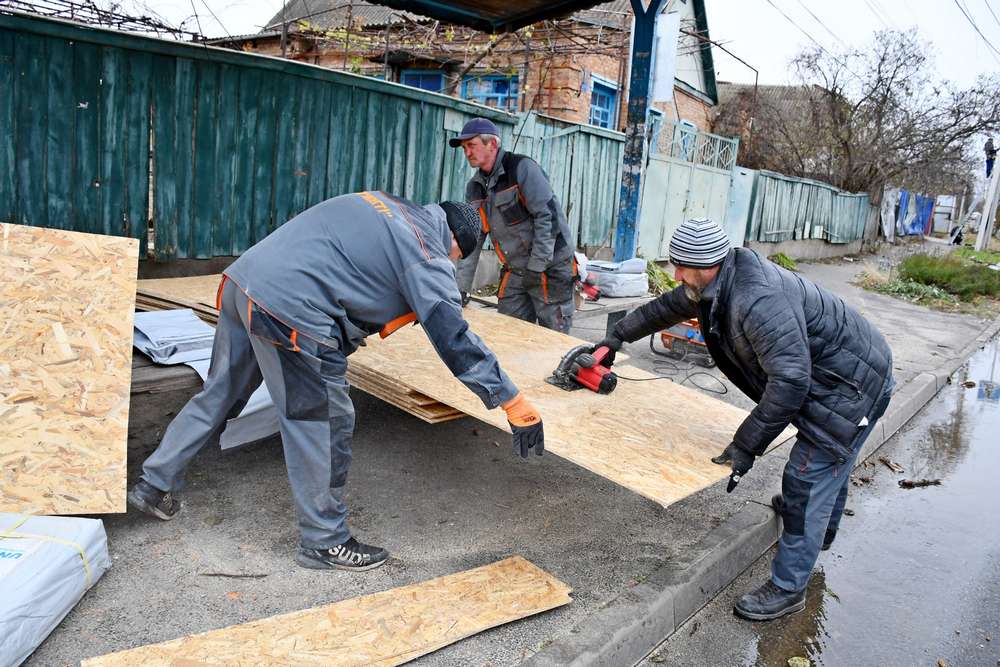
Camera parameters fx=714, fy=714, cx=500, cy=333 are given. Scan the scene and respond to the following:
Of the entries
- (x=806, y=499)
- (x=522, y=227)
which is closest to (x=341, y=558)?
(x=806, y=499)

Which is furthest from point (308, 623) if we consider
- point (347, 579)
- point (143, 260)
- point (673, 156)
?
point (673, 156)

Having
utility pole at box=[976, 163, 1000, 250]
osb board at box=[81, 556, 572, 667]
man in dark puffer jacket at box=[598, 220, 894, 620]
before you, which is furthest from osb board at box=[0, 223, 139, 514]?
utility pole at box=[976, 163, 1000, 250]

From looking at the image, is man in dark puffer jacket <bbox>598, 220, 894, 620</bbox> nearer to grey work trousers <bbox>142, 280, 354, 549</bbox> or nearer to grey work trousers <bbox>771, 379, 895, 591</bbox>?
grey work trousers <bbox>771, 379, 895, 591</bbox>

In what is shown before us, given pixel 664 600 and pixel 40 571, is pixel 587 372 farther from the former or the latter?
pixel 40 571

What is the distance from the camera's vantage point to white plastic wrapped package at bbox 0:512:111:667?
2.42m

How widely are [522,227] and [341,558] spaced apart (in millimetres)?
3089

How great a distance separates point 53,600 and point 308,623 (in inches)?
36.2

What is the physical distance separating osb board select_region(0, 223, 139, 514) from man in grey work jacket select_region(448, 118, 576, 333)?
2.48m

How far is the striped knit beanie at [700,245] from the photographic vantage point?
10.3ft

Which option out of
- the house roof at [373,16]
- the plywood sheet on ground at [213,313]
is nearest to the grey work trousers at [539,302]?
the plywood sheet on ground at [213,313]

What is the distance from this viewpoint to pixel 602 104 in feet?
56.1

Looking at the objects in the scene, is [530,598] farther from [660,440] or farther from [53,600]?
[53,600]

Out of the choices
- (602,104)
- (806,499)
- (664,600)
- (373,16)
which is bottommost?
(664,600)

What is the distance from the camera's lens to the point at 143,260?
6.08 meters
